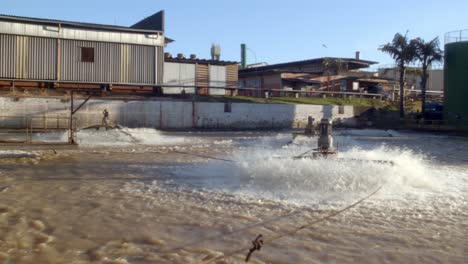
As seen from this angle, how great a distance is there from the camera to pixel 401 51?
46.6 metres

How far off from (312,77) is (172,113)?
83.2 ft

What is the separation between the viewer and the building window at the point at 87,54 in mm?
34947

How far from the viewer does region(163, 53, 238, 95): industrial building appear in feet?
138

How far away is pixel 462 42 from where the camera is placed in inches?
1682

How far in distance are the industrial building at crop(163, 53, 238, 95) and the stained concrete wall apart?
154 inches

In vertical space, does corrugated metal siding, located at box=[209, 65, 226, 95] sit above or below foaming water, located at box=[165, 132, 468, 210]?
above

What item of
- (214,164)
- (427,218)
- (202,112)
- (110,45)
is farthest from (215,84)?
(427,218)

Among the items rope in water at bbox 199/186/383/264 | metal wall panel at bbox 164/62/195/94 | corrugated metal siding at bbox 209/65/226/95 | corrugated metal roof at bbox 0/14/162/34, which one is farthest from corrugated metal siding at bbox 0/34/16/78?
rope in water at bbox 199/186/383/264

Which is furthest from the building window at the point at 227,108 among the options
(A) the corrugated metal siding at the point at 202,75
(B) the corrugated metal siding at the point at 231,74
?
(B) the corrugated metal siding at the point at 231,74

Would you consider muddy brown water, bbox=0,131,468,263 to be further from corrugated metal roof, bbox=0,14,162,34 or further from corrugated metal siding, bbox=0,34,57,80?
corrugated metal roof, bbox=0,14,162,34

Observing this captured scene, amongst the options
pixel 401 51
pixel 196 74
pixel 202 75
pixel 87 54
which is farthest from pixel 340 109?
pixel 87 54

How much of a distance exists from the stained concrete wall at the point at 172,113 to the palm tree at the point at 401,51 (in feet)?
23.9

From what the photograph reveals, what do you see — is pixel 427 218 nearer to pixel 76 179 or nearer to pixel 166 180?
pixel 166 180

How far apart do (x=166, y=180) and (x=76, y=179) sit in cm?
245
